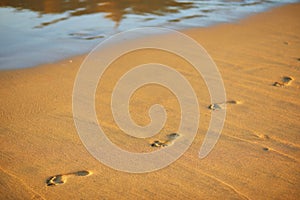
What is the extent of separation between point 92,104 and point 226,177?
1.43 m

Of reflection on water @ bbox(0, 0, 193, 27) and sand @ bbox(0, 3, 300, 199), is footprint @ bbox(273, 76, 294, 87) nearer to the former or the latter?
sand @ bbox(0, 3, 300, 199)

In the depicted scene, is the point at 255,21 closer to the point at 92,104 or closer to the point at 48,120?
the point at 92,104

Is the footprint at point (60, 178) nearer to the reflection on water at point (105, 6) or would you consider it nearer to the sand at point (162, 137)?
the sand at point (162, 137)

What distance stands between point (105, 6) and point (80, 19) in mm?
985

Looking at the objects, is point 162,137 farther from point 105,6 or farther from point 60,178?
point 105,6

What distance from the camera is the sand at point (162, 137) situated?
2232 millimetres

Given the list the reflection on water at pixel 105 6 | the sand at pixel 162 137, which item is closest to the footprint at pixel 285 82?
the sand at pixel 162 137

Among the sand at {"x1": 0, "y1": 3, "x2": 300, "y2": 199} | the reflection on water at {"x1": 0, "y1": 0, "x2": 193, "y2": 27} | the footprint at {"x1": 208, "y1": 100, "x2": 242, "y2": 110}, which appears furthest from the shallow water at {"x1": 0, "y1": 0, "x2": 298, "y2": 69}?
the footprint at {"x1": 208, "y1": 100, "x2": 242, "y2": 110}

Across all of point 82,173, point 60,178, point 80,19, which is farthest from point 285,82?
point 80,19

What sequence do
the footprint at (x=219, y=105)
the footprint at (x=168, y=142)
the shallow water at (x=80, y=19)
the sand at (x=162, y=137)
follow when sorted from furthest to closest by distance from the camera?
1. the shallow water at (x=80, y=19)
2. the footprint at (x=219, y=105)
3. the footprint at (x=168, y=142)
4. the sand at (x=162, y=137)

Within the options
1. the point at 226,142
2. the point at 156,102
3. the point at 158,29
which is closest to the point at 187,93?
the point at 156,102

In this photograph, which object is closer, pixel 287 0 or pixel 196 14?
pixel 196 14

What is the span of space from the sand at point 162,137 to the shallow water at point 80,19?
54 centimetres

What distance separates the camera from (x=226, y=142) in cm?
268
